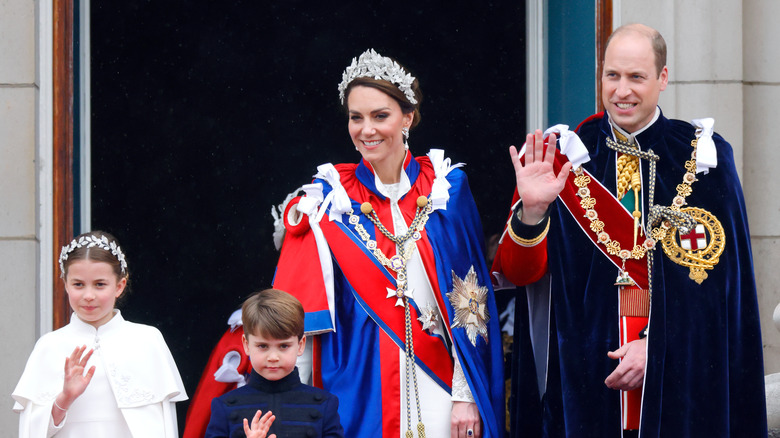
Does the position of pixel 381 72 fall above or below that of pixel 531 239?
above

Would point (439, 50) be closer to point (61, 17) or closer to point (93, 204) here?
point (93, 204)

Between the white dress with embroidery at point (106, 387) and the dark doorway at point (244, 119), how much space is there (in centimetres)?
350

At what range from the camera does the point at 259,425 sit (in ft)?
12.5

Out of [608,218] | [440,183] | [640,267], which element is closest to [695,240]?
[640,267]

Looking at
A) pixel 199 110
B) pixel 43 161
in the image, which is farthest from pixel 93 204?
pixel 43 161

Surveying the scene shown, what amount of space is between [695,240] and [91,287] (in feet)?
7.05

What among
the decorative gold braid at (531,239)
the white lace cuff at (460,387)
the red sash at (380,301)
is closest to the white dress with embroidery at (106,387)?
the red sash at (380,301)

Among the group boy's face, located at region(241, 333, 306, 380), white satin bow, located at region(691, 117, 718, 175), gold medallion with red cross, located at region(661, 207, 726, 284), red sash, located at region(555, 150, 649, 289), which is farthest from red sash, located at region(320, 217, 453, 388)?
white satin bow, located at region(691, 117, 718, 175)

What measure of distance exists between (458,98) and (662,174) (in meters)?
3.80

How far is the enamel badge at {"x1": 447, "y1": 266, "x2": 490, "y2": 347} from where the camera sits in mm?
4582

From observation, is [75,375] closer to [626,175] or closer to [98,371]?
[98,371]

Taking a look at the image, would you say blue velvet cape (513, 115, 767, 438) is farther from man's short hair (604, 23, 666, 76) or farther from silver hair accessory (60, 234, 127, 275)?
silver hair accessory (60, 234, 127, 275)

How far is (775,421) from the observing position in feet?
16.2

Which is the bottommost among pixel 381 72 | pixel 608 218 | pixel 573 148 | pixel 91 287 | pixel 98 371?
pixel 98 371
